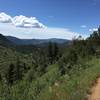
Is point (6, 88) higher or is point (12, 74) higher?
point (6, 88)

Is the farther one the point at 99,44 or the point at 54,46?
the point at 54,46

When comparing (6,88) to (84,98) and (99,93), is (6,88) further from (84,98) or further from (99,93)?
(99,93)

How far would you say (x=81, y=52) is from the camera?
29.0 m

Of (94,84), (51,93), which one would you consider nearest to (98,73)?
(94,84)

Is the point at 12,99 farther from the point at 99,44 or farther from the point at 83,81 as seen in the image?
the point at 99,44

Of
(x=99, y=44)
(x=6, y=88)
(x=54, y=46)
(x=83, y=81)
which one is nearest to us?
(x=6, y=88)

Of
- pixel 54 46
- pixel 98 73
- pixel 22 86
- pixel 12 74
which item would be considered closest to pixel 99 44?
pixel 98 73

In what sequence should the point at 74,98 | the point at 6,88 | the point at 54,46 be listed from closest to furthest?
the point at 74,98 → the point at 6,88 → the point at 54,46

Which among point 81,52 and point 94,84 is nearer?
point 94,84

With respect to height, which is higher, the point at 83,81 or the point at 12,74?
the point at 83,81

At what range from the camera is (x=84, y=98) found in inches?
370

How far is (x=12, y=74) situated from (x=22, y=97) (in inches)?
3019

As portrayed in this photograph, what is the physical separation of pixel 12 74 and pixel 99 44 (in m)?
51.4

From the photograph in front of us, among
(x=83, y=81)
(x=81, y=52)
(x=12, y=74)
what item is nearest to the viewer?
(x=83, y=81)
